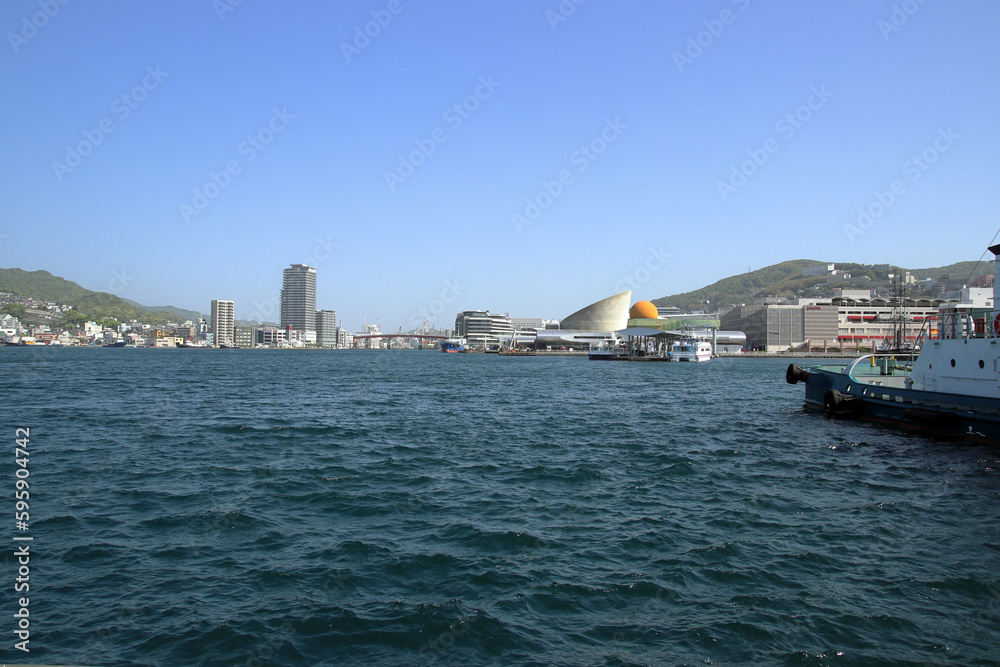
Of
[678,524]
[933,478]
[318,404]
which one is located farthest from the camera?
[318,404]

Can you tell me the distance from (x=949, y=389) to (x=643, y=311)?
125 m

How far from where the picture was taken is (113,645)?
5.43 m

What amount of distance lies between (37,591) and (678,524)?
8.49 metres

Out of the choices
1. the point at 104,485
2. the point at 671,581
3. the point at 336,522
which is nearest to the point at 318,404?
the point at 104,485

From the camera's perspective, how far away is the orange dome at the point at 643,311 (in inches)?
5620

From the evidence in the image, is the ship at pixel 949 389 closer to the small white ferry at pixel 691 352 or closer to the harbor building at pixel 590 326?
the small white ferry at pixel 691 352

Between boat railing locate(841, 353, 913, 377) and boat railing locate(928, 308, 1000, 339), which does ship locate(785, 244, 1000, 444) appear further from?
boat railing locate(841, 353, 913, 377)

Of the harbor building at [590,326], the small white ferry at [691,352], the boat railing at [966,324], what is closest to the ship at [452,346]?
the harbor building at [590,326]

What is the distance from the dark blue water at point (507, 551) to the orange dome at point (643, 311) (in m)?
127

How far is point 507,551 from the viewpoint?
794cm

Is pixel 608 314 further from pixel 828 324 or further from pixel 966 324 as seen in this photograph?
pixel 966 324

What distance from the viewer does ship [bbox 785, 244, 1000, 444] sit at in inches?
690

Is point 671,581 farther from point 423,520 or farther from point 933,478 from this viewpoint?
point 933,478

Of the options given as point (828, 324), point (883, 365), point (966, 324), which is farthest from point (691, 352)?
point (966, 324)
